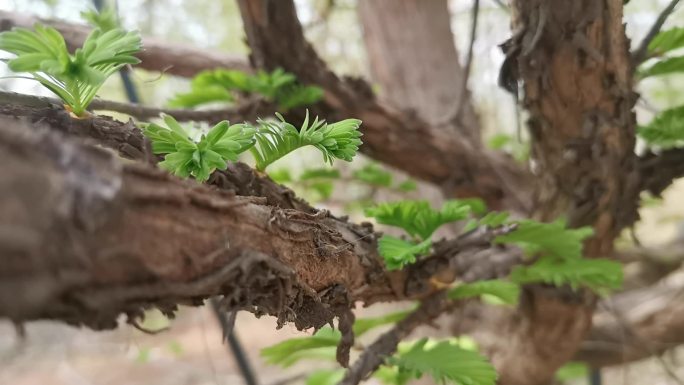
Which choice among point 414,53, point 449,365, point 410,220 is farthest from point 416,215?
point 414,53

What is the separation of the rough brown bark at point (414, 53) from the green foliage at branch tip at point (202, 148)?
2.78 feet

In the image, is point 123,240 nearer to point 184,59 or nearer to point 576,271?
point 576,271

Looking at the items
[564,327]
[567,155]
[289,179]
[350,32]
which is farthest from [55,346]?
[567,155]

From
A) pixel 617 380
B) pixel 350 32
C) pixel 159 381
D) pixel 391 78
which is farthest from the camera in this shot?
pixel 159 381

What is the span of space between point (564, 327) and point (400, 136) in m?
0.35

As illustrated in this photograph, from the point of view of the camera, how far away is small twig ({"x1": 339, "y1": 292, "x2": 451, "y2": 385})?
0.47 meters

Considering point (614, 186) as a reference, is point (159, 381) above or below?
below

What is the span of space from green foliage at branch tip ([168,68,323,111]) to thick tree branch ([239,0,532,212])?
0.19 ft

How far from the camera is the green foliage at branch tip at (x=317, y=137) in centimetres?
32

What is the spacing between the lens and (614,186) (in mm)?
637

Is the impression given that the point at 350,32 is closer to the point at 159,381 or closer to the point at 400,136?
the point at 400,136

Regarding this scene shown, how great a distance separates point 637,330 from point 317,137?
95 centimetres

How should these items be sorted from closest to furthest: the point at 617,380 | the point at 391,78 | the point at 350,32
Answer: the point at 391,78, the point at 350,32, the point at 617,380

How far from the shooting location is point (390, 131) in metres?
0.83
